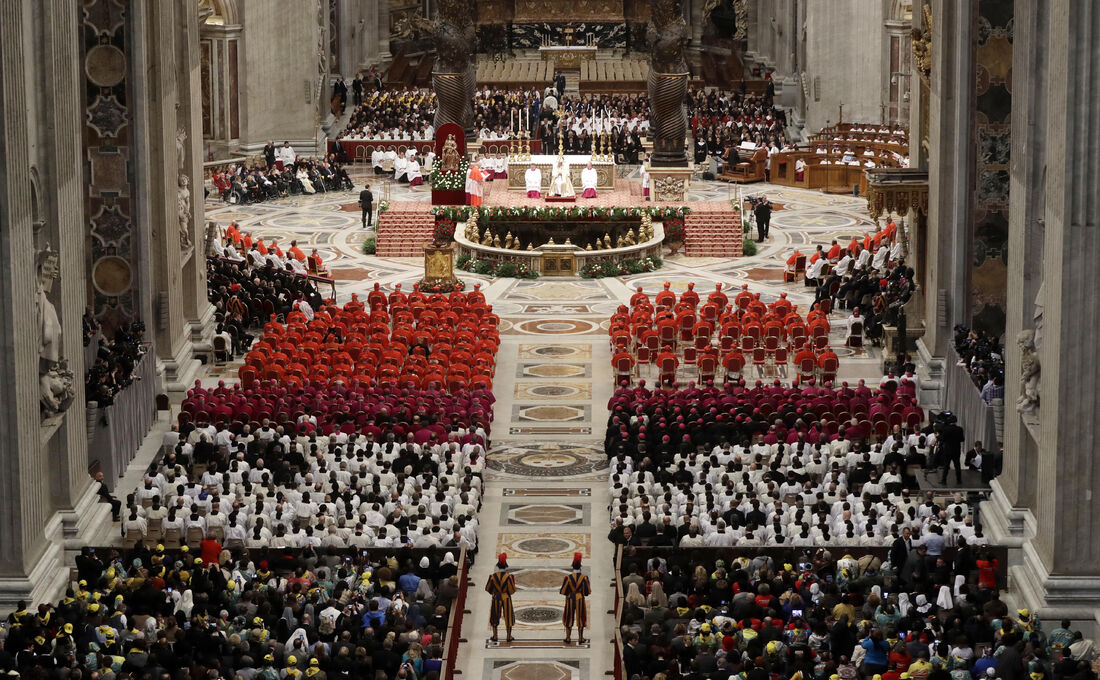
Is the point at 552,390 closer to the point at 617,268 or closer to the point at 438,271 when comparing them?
the point at 438,271

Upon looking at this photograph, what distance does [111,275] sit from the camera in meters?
30.3

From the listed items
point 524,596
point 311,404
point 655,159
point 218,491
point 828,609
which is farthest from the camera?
point 655,159

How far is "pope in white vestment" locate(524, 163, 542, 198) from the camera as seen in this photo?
48.3 meters

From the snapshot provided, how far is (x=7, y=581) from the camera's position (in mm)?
21266

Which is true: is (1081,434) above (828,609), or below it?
above

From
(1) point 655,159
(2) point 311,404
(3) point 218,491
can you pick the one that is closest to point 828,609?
(3) point 218,491

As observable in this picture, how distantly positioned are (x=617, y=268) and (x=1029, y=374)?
876 inches

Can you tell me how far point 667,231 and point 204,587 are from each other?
2621cm

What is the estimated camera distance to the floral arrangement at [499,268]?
43.4 meters

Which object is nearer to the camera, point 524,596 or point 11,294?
point 11,294

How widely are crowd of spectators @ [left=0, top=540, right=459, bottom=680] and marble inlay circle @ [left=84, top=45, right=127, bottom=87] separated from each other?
993 cm

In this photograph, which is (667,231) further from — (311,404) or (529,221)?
(311,404)

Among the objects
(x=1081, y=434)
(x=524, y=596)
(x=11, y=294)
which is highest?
(x=11, y=294)

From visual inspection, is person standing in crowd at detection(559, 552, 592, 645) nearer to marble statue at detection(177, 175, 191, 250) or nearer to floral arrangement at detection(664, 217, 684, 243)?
marble statue at detection(177, 175, 191, 250)
